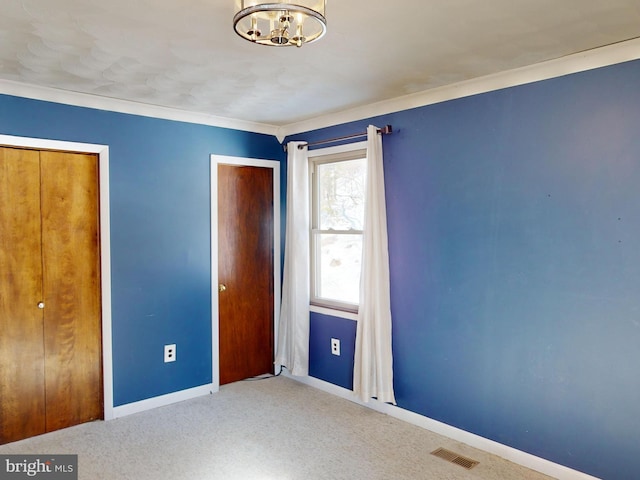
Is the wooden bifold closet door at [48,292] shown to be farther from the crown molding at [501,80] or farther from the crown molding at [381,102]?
the crown molding at [501,80]

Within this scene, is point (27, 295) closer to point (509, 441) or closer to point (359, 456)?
point (359, 456)

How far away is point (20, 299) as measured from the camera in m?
3.17

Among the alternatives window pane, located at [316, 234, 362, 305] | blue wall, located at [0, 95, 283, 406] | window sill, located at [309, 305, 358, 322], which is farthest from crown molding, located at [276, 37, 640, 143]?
window sill, located at [309, 305, 358, 322]

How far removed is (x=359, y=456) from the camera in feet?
9.70

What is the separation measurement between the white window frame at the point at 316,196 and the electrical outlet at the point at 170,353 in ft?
4.18

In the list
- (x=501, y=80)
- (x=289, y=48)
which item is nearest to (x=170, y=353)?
(x=289, y=48)

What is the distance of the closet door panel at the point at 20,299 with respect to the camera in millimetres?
3111

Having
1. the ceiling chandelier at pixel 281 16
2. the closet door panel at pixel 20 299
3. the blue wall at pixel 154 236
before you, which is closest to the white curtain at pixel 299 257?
the blue wall at pixel 154 236

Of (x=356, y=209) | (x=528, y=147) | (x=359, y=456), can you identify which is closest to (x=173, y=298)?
(x=356, y=209)

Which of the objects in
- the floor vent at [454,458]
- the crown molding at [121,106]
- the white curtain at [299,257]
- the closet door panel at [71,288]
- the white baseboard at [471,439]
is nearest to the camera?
the white baseboard at [471,439]

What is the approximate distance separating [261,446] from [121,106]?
107 inches

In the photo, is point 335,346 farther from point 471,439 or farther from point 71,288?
point 71,288

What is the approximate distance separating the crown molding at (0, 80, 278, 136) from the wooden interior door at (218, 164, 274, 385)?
392mm

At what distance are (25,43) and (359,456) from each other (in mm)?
3051
